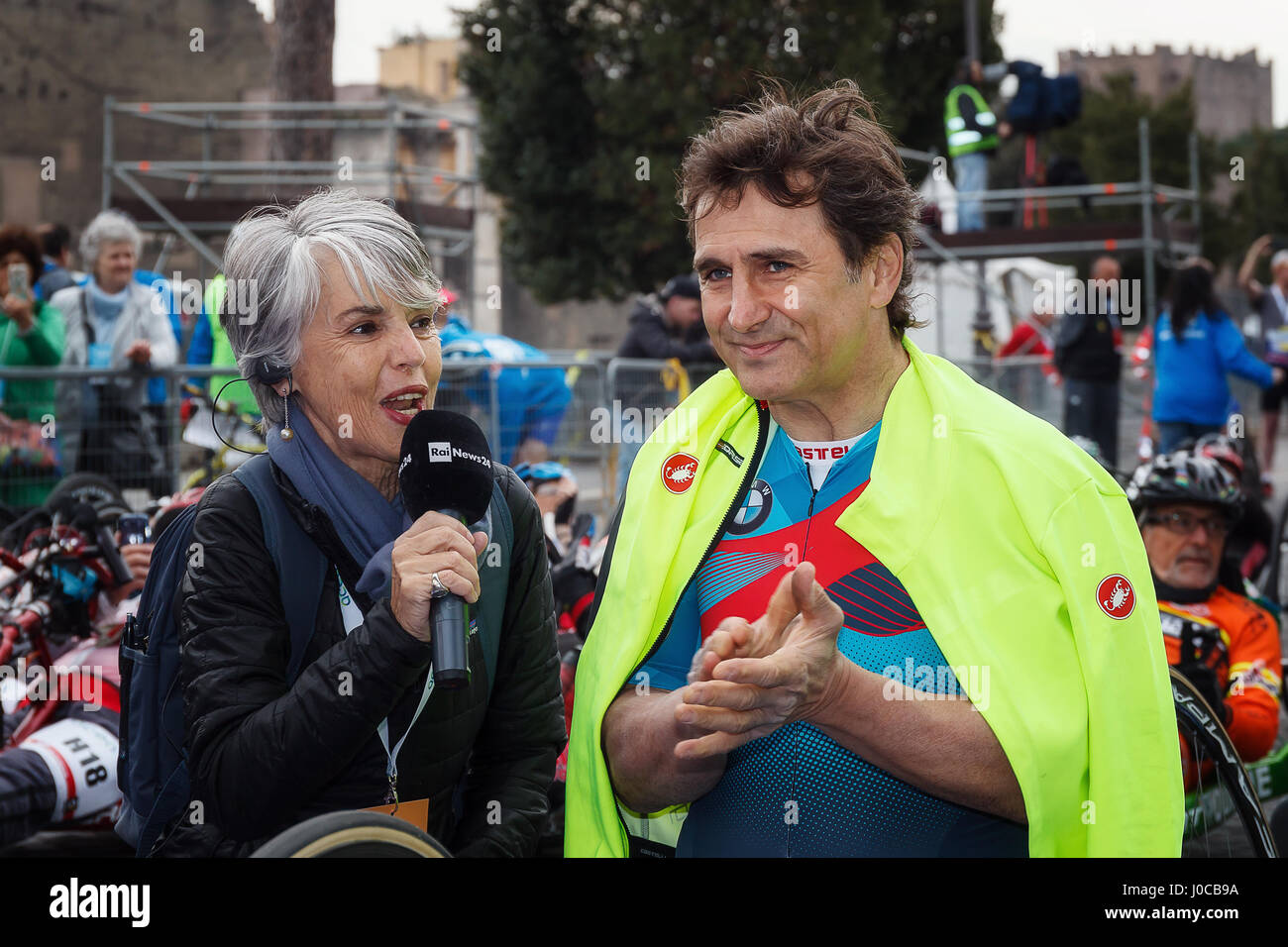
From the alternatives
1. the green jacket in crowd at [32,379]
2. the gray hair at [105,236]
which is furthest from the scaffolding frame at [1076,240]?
the green jacket in crowd at [32,379]

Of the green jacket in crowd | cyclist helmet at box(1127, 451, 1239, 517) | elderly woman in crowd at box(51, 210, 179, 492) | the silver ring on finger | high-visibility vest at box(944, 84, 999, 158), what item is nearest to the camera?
the silver ring on finger

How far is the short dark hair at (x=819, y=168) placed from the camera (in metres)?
2.72

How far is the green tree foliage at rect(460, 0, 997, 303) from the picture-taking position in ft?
85.3

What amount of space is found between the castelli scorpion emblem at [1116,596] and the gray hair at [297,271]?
4.50 feet

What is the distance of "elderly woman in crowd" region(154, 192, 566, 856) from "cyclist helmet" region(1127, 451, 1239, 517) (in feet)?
9.52

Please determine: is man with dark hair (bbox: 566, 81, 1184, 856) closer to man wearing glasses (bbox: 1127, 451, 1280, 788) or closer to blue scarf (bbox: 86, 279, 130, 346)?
man wearing glasses (bbox: 1127, 451, 1280, 788)

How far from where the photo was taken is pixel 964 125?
15398 mm

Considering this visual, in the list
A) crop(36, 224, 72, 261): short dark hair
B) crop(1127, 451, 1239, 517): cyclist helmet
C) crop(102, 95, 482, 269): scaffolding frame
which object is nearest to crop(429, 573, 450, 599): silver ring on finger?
crop(1127, 451, 1239, 517): cyclist helmet

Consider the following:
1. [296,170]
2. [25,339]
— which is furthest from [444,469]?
[296,170]

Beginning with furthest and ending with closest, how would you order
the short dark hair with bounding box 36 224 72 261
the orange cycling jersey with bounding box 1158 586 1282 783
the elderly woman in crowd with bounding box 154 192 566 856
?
the short dark hair with bounding box 36 224 72 261 < the orange cycling jersey with bounding box 1158 586 1282 783 < the elderly woman in crowd with bounding box 154 192 566 856

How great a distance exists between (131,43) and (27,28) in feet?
6.32

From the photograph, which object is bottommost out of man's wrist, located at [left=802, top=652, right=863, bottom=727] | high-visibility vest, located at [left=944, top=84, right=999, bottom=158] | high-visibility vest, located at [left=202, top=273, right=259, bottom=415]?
man's wrist, located at [left=802, top=652, right=863, bottom=727]
